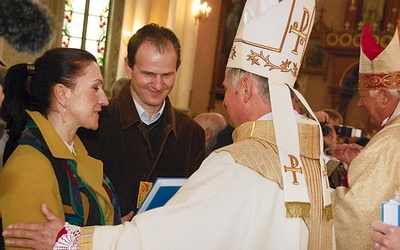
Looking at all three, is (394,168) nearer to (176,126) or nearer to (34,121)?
(176,126)

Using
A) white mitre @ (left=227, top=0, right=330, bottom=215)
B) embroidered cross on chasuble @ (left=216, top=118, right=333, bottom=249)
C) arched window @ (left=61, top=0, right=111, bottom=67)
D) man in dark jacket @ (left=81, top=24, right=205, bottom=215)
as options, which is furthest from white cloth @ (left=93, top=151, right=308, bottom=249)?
arched window @ (left=61, top=0, right=111, bottom=67)

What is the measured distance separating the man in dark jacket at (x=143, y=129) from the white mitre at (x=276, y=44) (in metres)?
0.85

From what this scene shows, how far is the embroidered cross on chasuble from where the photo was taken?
96.3 inches

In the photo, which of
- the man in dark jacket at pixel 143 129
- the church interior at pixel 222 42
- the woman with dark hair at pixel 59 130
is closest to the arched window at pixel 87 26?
the church interior at pixel 222 42

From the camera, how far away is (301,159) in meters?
2.56

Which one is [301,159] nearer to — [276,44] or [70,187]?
[276,44]

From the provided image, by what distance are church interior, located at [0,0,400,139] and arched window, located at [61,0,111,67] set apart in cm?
16

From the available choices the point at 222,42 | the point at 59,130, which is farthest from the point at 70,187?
the point at 222,42

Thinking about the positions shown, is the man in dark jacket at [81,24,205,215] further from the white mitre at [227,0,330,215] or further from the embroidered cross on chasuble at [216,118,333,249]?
the embroidered cross on chasuble at [216,118,333,249]

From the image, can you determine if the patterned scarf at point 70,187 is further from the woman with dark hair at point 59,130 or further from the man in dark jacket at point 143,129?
the man in dark jacket at point 143,129

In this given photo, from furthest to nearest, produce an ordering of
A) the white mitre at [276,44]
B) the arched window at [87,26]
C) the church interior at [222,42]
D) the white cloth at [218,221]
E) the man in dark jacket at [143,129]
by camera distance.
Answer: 1. the church interior at [222,42]
2. the arched window at [87,26]
3. the man in dark jacket at [143,129]
4. the white mitre at [276,44]
5. the white cloth at [218,221]

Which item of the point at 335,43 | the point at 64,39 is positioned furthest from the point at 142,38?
the point at 335,43

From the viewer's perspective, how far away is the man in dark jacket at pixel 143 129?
3.47m

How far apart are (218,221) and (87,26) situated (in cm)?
1242
